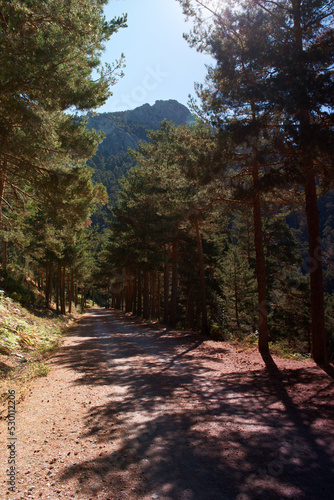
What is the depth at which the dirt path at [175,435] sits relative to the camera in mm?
3193

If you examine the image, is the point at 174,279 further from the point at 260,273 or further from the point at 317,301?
the point at 317,301

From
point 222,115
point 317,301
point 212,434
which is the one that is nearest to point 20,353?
point 212,434

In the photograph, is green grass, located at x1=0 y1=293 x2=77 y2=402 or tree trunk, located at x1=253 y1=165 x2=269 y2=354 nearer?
green grass, located at x1=0 y1=293 x2=77 y2=402

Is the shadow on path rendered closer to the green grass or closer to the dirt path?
the dirt path

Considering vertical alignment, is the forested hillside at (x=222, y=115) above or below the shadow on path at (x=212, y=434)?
above

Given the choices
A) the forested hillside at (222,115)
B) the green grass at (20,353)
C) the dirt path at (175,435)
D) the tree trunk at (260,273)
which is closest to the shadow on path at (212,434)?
the dirt path at (175,435)

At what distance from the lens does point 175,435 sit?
4445 millimetres

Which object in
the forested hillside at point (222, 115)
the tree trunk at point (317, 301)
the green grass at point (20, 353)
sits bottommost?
the green grass at point (20, 353)

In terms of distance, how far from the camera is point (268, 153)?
888 cm

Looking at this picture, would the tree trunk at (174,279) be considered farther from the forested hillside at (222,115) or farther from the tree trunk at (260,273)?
the tree trunk at (260,273)

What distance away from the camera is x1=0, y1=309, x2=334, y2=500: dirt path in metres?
3.19

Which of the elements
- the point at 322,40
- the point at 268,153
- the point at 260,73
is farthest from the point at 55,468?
the point at 322,40

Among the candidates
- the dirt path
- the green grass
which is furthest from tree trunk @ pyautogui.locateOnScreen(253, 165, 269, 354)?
the green grass

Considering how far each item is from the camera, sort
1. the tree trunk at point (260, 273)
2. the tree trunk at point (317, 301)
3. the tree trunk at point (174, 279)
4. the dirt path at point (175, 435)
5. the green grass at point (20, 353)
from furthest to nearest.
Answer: the tree trunk at point (174, 279) → the tree trunk at point (260, 273) → the tree trunk at point (317, 301) → the green grass at point (20, 353) → the dirt path at point (175, 435)
